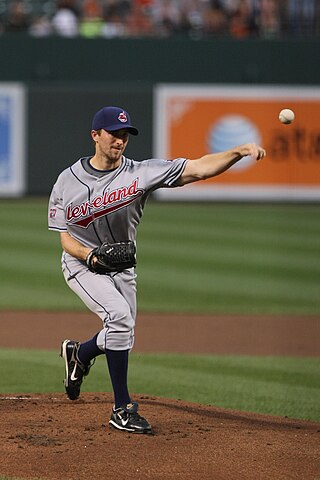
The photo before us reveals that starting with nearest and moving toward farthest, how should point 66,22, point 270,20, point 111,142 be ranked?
point 111,142 → point 66,22 → point 270,20

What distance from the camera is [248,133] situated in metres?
20.9

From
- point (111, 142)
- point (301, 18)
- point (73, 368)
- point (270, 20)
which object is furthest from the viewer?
point (270, 20)

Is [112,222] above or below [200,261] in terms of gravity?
above

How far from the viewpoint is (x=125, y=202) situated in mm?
6051

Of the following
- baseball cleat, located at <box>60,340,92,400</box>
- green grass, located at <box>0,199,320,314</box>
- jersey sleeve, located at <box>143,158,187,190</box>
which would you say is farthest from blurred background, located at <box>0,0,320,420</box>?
jersey sleeve, located at <box>143,158,187,190</box>

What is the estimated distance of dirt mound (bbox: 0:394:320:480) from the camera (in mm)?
5129

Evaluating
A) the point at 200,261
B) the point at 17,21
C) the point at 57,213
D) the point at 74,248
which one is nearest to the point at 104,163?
the point at 57,213

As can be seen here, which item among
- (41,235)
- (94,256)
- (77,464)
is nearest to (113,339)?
(94,256)

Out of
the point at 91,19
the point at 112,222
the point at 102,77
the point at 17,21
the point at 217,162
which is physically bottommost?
the point at 112,222

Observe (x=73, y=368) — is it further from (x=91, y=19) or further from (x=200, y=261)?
(x=91, y=19)

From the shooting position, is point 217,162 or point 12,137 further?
point 12,137

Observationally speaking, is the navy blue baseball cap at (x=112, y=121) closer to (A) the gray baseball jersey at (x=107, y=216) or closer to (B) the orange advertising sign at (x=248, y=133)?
(A) the gray baseball jersey at (x=107, y=216)

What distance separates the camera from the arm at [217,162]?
5.51 m

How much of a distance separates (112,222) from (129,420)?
3.86 ft
